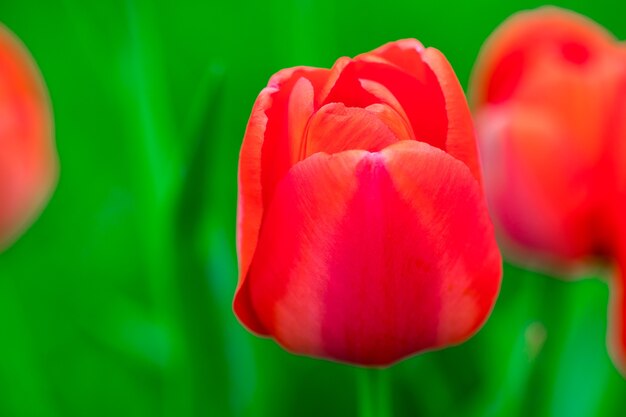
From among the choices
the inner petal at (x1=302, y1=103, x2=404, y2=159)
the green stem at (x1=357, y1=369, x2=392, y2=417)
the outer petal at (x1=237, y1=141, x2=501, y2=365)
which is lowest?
the green stem at (x1=357, y1=369, x2=392, y2=417)

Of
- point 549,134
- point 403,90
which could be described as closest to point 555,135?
point 549,134

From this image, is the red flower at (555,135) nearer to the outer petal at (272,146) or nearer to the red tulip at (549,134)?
the red tulip at (549,134)

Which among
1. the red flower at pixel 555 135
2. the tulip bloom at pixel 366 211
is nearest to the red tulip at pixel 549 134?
the red flower at pixel 555 135

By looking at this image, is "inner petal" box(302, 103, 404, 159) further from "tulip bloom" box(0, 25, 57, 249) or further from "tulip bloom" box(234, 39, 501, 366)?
"tulip bloom" box(0, 25, 57, 249)

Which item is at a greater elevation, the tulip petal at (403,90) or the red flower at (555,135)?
the tulip petal at (403,90)

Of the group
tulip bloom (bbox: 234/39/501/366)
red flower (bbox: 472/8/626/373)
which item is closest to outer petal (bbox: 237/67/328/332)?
tulip bloom (bbox: 234/39/501/366)

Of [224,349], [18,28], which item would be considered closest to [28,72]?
[224,349]
